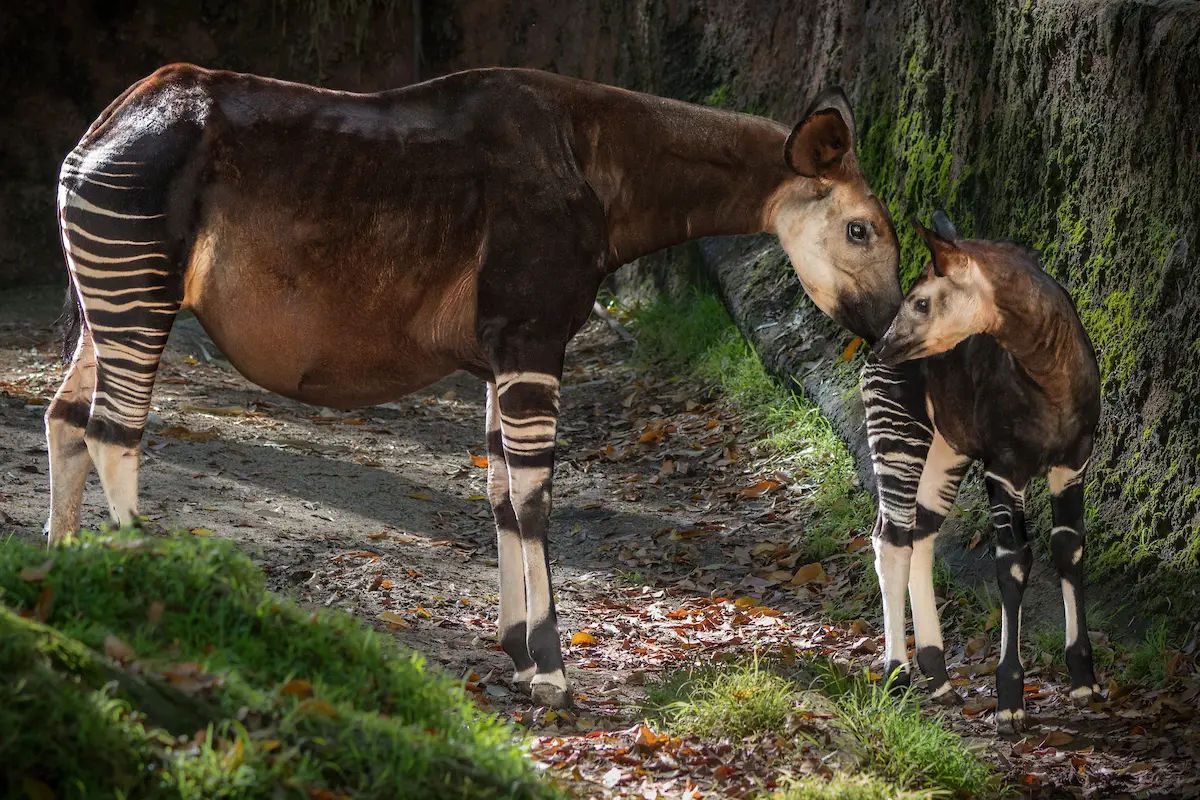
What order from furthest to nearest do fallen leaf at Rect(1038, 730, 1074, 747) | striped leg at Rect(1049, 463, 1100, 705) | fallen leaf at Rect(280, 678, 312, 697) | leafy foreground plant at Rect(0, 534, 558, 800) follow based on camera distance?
1. striped leg at Rect(1049, 463, 1100, 705)
2. fallen leaf at Rect(1038, 730, 1074, 747)
3. fallen leaf at Rect(280, 678, 312, 697)
4. leafy foreground plant at Rect(0, 534, 558, 800)

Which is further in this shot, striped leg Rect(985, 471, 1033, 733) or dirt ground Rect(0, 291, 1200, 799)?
striped leg Rect(985, 471, 1033, 733)

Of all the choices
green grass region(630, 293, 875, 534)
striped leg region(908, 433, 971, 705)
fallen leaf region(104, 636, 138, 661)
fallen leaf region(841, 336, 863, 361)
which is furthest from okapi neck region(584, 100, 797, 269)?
fallen leaf region(841, 336, 863, 361)

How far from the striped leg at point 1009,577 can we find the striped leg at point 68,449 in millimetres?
3676

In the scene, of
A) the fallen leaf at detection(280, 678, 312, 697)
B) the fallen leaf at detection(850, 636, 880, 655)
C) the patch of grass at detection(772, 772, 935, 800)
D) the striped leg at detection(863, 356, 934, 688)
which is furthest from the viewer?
the fallen leaf at detection(850, 636, 880, 655)

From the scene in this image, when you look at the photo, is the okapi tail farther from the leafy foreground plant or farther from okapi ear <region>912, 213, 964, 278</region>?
okapi ear <region>912, 213, 964, 278</region>

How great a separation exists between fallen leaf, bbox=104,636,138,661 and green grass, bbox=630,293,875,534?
4573 mm

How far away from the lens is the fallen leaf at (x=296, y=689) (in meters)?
3.24

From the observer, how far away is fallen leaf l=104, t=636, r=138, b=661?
3125mm

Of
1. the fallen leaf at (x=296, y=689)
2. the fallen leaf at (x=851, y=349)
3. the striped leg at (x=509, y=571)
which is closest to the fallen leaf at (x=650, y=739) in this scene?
the striped leg at (x=509, y=571)

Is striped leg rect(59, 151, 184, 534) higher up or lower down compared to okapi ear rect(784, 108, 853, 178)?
lower down

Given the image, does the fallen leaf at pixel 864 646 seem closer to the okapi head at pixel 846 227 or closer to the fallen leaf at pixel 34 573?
the okapi head at pixel 846 227

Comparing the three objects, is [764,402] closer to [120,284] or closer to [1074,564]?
[1074,564]

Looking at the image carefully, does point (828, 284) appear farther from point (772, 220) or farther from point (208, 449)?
point (208, 449)

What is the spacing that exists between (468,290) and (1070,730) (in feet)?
9.40
